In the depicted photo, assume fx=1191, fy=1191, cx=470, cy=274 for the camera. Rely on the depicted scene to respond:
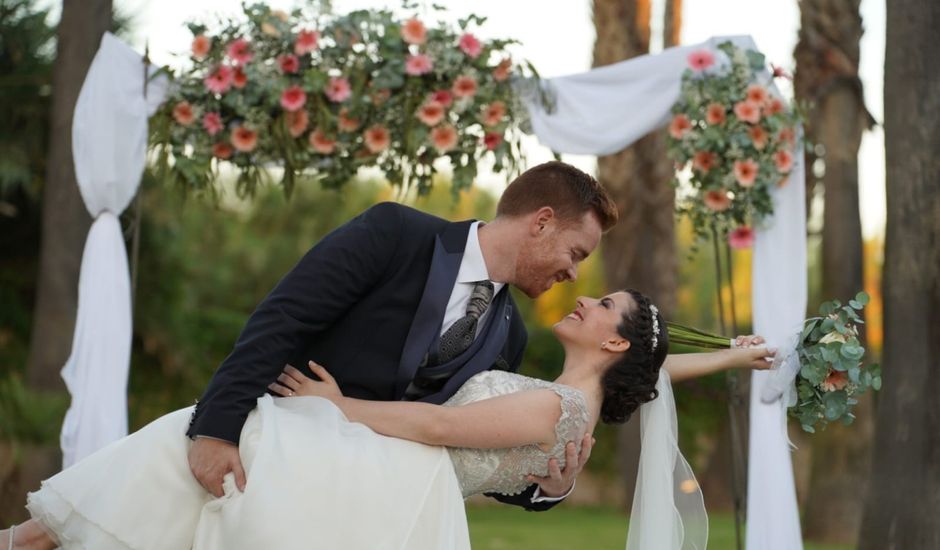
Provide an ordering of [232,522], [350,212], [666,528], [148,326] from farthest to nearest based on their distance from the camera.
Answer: [350,212] < [148,326] < [666,528] < [232,522]

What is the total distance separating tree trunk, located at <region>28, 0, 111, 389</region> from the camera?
7289 mm

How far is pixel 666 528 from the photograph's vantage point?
12.9ft

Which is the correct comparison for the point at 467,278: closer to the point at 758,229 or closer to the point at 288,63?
the point at 758,229

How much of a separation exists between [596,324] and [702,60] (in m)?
3.09

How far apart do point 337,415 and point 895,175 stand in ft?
12.4

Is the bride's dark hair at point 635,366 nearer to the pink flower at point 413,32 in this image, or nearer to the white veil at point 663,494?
the white veil at point 663,494

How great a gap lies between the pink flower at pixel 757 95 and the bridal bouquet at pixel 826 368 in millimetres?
2540

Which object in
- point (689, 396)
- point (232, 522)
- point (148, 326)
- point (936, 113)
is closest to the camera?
point (232, 522)

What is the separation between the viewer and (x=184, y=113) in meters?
6.80

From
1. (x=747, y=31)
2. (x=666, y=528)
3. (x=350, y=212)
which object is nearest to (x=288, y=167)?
(x=747, y=31)

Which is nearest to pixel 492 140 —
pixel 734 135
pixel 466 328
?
pixel 734 135

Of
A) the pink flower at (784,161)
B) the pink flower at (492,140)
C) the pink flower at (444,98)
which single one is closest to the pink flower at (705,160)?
the pink flower at (784,161)

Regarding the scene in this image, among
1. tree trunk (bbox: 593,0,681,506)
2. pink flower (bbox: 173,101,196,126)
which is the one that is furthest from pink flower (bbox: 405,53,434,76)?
tree trunk (bbox: 593,0,681,506)

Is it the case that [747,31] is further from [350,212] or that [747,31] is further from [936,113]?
[350,212]
